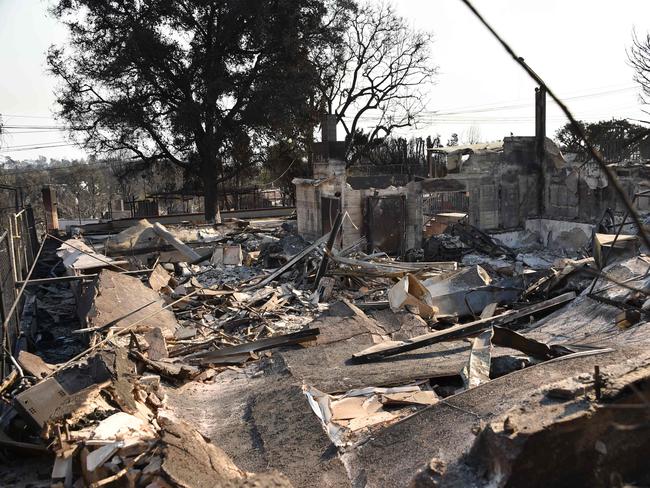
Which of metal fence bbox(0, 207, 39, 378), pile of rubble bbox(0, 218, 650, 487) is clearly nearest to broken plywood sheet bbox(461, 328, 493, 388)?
pile of rubble bbox(0, 218, 650, 487)

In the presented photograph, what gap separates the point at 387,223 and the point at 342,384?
11.8 metres

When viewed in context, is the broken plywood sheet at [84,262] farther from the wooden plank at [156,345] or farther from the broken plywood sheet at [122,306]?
the wooden plank at [156,345]

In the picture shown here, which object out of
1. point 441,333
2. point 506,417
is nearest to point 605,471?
point 506,417

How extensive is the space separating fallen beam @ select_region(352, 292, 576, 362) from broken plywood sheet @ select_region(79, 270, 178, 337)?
352 centimetres

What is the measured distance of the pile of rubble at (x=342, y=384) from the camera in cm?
341

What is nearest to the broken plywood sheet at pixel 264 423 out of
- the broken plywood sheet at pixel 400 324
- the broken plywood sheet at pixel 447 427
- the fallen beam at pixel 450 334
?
the broken plywood sheet at pixel 447 427

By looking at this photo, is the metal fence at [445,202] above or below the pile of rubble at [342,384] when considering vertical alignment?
above

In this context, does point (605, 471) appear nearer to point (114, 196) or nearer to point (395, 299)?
point (395, 299)

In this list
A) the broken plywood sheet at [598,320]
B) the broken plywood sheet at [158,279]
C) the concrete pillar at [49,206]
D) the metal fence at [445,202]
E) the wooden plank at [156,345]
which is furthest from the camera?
the concrete pillar at [49,206]

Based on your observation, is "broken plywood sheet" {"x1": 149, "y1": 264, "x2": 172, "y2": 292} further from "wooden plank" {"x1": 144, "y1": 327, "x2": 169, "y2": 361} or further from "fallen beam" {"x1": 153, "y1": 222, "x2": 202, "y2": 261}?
"wooden plank" {"x1": 144, "y1": 327, "x2": 169, "y2": 361}

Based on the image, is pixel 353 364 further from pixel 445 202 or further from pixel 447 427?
pixel 445 202

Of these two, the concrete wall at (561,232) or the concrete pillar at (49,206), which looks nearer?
the concrete wall at (561,232)

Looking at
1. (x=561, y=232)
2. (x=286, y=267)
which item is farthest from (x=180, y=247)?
(x=561, y=232)

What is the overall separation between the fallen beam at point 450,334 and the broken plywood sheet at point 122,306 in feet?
11.5
